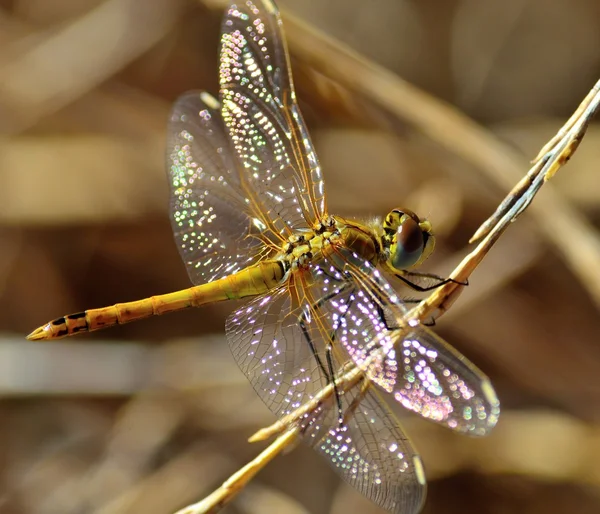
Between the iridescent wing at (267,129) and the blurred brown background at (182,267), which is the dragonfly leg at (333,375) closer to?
the iridescent wing at (267,129)

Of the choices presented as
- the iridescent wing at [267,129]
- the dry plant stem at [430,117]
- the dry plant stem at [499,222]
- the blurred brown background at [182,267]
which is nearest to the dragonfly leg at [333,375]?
the dry plant stem at [499,222]

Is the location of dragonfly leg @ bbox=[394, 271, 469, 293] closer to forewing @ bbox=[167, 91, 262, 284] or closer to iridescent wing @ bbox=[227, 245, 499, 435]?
iridescent wing @ bbox=[227, 245, 499, 435]

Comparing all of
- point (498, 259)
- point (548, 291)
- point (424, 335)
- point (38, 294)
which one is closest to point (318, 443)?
point (424, 335)

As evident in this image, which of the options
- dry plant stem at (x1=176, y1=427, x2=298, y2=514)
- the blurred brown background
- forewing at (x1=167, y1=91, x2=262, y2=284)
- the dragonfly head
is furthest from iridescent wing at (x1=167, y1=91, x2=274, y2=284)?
dry plant stem at (x1=176, y1=427, x2=298, y2=514)

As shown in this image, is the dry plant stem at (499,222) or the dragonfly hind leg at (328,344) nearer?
the dry plant stem at (499,222)

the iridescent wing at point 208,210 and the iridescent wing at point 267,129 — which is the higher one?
the iridescent wing at point 267,129

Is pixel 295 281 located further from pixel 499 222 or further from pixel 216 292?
pixel 499 222
